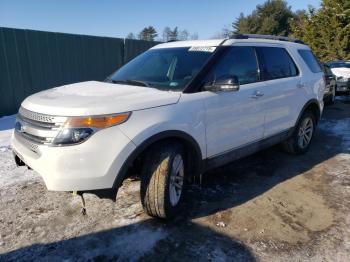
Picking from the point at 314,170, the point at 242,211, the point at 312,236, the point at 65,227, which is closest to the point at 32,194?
the point at 65,227

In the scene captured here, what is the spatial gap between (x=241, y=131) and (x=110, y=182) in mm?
1841

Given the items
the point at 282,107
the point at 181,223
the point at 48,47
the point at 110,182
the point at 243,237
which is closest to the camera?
the point at 110,182

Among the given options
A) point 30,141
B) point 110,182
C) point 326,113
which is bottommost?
point 326,113

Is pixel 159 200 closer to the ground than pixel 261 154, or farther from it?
farther from it

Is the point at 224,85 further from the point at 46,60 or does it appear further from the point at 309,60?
the point at 46,60

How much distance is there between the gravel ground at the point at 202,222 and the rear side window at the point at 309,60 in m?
1.84

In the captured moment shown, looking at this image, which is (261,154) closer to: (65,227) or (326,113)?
(65,227)

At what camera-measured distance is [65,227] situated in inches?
129

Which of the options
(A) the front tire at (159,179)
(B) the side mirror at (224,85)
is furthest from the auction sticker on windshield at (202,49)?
(A) the front tire at (159,179)

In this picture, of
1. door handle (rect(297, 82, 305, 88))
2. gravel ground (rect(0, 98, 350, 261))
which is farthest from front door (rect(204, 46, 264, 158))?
door handle (rect(297, 82, 305, 88))

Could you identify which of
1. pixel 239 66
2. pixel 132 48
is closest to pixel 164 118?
pixel 239 66

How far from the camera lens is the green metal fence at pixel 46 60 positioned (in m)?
8.27

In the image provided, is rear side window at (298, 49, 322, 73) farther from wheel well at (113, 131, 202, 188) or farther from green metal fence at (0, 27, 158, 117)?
green metal fence at (0, 27, 158, 117)

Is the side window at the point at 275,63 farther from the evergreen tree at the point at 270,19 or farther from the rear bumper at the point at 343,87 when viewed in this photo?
the evergreen tree at the point at 270,19
